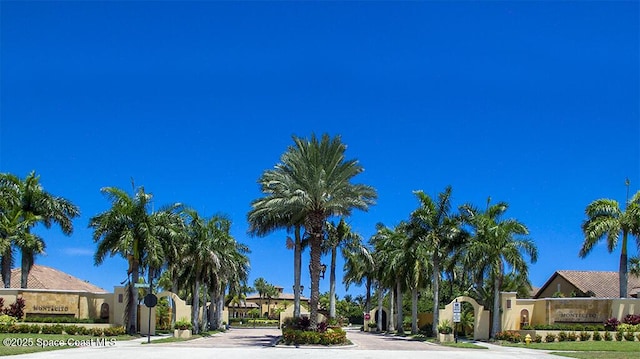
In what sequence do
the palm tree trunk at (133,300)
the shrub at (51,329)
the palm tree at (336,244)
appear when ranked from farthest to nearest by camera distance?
1. the palm tree at (336,244)
2. the palm tree trunk at (133,300)
3. the shrub at (51,329)

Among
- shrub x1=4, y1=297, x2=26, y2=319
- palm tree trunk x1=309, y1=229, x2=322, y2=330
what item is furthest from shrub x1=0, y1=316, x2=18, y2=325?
palm tree trunk x1=309, y1=229, x2=322, y2=330

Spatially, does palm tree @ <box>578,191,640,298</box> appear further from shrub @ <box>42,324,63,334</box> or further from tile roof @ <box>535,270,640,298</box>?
shrub @ <box>42,324,63,334</box>

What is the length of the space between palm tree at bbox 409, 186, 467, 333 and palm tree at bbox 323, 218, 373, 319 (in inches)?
315

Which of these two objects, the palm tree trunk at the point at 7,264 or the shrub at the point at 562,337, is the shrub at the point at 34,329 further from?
the shrub at the point at 562,337

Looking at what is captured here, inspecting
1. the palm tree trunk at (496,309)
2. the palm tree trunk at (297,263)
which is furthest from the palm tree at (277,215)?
the palm tree trunk at (496,309)

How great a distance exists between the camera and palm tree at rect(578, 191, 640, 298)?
44.8 m

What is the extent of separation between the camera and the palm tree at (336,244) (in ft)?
182

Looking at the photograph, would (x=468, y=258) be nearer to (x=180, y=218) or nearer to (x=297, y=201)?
(x=297, y=201)

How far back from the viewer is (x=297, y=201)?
38.2m

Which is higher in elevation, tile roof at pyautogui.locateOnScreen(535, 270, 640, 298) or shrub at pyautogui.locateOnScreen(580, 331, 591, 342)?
tile roof at pyautogui.locateOnScreen(535, 270, 640, 298)

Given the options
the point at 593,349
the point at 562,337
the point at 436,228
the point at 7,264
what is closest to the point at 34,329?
the point at 7,264

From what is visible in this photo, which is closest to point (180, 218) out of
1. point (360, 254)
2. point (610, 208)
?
point (360, 254)

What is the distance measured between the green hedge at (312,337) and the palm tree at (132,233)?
11617 millimetres

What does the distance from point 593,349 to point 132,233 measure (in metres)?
28.8
